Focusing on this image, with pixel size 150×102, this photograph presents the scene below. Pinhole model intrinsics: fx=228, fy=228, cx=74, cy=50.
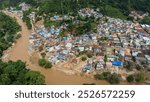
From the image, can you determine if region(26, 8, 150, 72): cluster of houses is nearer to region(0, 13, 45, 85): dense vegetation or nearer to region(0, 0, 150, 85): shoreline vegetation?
region(0, 0, 150, 85): shoreline vegetation

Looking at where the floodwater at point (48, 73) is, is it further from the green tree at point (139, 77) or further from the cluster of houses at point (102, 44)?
the green tree at point (139, 77)

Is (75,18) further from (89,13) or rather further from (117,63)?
(117,63)

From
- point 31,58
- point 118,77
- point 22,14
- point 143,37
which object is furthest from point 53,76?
point 22,14

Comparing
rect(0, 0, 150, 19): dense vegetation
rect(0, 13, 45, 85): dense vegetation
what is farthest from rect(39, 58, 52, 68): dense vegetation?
rect(0, 0, 150, 19): dense vegetation

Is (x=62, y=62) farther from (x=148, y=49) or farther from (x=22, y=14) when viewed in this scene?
(x=22, y=14)

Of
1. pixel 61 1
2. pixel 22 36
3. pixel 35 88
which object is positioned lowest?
pixel 22 36

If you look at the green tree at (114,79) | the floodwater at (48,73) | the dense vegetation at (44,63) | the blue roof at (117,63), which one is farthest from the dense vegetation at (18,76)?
the blue roof at (117,63)
